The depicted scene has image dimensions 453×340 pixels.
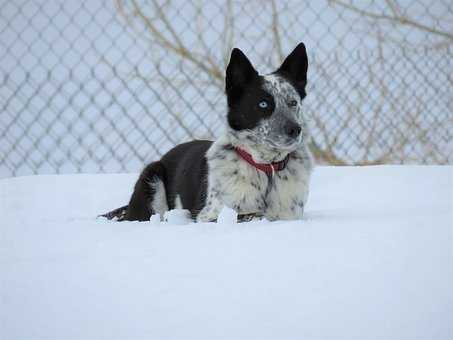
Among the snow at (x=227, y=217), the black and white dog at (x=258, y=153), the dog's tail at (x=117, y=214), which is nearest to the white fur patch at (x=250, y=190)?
the black and white dog at (x=258, y=153)

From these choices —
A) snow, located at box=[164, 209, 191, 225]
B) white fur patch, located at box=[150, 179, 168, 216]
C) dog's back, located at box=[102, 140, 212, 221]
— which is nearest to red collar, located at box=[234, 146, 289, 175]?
dog's back, located at box=[102, 140, 212, 221]

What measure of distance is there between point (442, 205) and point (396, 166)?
199 centimetres

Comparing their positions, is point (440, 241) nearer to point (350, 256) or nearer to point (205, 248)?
point (350, 256)

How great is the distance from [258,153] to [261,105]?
22 cm

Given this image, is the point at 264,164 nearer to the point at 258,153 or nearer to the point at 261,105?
the point at 258,153

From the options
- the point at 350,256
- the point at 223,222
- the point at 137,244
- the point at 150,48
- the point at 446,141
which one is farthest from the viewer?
the point at 446,141

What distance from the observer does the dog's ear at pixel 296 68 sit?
312 cm

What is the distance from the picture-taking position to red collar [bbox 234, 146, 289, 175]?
2946 mm

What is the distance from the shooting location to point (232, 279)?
5.69ft

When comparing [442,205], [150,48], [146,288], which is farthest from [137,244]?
[150,48]

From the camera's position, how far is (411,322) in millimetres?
1481

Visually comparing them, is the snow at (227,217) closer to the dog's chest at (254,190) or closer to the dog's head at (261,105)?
the dog's chest at (254,190)

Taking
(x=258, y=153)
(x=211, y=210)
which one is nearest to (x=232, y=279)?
(x=211, y=210)

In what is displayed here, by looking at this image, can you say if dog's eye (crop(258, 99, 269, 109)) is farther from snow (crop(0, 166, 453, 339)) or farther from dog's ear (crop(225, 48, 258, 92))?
snow (crop(0, 166, 453, 339))
